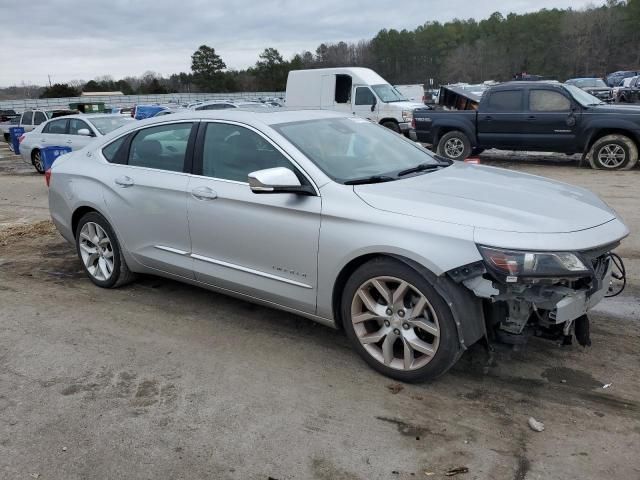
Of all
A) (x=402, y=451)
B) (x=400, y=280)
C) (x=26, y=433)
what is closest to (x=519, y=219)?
(x=400, y=280)

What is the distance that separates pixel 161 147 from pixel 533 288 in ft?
10.2

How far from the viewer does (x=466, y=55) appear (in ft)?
324

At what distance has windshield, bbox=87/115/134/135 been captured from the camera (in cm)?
1313

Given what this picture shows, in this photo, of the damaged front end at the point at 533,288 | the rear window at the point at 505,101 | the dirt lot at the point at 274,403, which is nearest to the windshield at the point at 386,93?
the rear window at the point at 505,101

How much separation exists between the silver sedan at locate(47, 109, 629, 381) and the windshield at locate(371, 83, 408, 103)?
14.6 meters

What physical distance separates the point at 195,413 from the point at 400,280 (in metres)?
1.38

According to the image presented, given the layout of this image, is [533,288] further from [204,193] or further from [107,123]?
[107,123]

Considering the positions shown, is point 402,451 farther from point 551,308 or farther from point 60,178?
point 60,178

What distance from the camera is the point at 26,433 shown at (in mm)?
3066

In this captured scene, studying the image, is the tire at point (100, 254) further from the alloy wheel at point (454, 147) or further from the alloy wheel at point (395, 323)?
the alloy wheel at point (454, 147)

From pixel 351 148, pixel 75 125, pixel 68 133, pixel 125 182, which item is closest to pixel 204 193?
A: pixel 125 182

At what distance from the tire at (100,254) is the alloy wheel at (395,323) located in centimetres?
253

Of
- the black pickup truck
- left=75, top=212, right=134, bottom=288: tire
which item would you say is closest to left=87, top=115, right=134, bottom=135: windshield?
the black pickup truck

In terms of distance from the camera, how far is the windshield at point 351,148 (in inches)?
151
